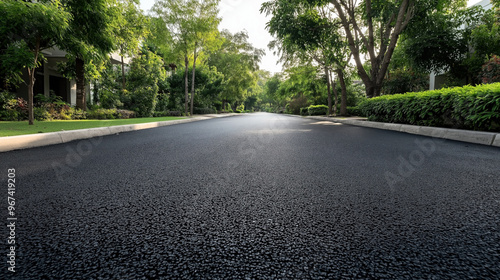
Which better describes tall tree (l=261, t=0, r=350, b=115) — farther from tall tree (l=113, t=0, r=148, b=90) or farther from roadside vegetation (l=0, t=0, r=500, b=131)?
tall tree (l=113, t=0, r=148, b=90)

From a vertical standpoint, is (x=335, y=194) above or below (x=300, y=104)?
below

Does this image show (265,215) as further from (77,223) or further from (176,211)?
(77,223)

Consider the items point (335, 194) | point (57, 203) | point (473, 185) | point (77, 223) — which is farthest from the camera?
point (473, 185)

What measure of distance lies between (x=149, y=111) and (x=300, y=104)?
30685 millimetres

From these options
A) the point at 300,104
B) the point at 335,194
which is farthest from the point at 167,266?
the point at 300,104

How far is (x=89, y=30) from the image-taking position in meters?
10.5

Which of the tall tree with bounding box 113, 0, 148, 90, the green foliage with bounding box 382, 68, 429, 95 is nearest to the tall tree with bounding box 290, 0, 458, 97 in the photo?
the green foliage with bounding box 382, 68, 429, 95

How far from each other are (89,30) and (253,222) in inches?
468

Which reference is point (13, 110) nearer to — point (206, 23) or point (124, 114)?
point (124, 114)

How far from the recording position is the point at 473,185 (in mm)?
2820

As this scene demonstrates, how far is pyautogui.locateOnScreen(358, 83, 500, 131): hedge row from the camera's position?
655cm

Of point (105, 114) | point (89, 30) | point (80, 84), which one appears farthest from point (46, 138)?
point (80, 84)

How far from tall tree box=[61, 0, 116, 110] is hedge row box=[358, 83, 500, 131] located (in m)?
12.1

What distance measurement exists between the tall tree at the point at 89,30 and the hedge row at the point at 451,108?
1210 cm
